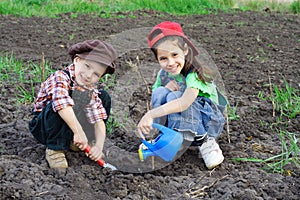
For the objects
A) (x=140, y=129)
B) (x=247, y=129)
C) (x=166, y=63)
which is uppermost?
(x=166, y=63)

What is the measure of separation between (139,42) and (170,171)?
2782 millimetres

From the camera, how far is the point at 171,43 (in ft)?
7.92

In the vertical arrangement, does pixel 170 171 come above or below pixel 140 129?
below

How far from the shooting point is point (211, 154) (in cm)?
247

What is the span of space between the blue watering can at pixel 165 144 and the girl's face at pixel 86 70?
388mm

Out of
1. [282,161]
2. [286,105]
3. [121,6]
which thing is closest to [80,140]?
[282,161]

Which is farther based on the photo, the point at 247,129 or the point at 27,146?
the point at 247,129

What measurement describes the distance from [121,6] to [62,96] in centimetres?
550

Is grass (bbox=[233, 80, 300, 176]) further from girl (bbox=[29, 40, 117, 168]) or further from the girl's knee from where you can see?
girl (bbox=[29, 40, 117, 168])

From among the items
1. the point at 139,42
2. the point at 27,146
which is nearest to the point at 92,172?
the point at 27,146

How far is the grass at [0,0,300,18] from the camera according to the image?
269 inches

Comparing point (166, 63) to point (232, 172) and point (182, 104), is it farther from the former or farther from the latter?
point (232, 172)

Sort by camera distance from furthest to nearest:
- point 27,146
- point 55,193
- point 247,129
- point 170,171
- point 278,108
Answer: point 278,108, point 247,129, point 27,146, point 170,171, point 55,193

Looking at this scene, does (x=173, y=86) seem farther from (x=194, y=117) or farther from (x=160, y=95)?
(x=194, y=117)
